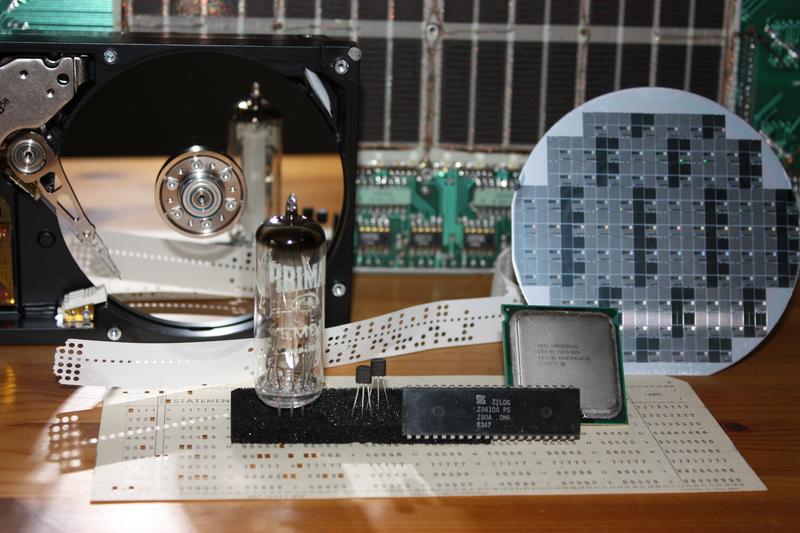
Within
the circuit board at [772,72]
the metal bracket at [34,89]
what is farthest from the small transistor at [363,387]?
the circuit board at [772,72]

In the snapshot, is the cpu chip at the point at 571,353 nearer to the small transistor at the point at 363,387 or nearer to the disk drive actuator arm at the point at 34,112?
the small transistor at the point at 363,387

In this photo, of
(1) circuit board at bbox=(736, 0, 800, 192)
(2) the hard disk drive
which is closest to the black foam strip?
(2) the hard disk drive

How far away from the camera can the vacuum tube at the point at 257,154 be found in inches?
71.3

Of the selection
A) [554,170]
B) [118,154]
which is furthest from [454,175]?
[118,154]

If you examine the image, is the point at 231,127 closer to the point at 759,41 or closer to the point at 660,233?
the point at 660,233

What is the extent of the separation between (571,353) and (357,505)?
0.41 meters

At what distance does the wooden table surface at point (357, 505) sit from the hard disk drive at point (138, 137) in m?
0.15

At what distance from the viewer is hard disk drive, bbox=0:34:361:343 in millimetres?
1596

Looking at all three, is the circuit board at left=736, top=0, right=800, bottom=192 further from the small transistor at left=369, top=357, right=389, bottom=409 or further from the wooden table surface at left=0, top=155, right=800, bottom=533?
the small transistor at left=369, top=357, right=389, bottom=409

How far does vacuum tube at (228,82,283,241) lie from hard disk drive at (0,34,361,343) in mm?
49

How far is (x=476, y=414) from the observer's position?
4.75 ft

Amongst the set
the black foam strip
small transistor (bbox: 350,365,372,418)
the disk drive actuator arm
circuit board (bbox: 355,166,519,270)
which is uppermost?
the disk drive actuator arm

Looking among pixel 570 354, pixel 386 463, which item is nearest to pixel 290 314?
pixel 386 463

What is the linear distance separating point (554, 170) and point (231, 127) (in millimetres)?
515
